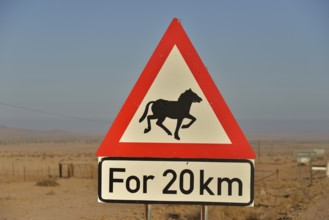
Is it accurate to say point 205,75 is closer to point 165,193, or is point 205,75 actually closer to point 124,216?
point 165,193

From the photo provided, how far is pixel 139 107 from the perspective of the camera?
145 inches

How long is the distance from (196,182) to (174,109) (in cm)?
46

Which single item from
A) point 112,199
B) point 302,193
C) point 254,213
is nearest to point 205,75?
point 112,199

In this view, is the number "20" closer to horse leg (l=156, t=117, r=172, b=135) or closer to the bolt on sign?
the bolt on sign

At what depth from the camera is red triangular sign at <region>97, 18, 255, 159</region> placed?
3.62 m

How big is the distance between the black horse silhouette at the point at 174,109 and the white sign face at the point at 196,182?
20cm

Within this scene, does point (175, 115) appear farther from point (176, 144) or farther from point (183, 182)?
point (183, 182)

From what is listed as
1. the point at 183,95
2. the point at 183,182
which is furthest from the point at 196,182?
the point at 183,95

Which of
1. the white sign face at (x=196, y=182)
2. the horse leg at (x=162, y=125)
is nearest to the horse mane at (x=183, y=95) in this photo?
the horse leg at (x=162, y=125)

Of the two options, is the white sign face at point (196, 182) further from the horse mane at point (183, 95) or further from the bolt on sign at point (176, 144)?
the horse mane at point (183, 95)

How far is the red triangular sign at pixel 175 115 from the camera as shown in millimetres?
3615

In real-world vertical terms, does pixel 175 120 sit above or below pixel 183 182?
above

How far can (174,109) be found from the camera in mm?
3631

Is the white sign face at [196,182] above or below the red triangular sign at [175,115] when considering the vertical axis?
below
